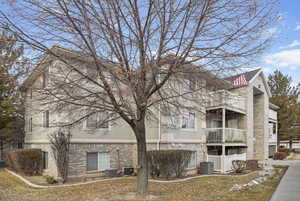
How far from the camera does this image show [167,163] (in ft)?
46.0

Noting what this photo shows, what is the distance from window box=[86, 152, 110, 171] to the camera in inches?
561

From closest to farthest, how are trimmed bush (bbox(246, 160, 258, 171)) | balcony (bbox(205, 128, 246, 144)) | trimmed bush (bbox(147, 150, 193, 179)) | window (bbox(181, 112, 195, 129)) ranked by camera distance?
1. trimmed bush (bbox(147, 150, 193, 179))
2. window (bbox(181, 112, 195, 129))
3. balcony (bbox(205, 128, 246, 144))
4. trimmed bush (bbox(246, 160, 258, 171))

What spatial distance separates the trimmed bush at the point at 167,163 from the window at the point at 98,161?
244 centimetres

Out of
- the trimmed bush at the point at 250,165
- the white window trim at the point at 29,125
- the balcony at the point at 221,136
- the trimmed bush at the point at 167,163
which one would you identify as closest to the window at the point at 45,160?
the white window trim at the point at 29,125

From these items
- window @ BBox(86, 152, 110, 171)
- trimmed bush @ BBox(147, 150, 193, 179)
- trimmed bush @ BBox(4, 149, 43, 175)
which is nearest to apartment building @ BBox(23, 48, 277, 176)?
window @ BBox(86, 152, 110, 171)

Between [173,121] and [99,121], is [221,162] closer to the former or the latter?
[173,121]

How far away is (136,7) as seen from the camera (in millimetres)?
7242

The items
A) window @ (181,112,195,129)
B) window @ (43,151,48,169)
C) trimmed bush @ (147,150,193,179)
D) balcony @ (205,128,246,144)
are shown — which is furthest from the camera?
balcony @ (205,128,246,144)

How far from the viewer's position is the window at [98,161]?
→ 1426 cm

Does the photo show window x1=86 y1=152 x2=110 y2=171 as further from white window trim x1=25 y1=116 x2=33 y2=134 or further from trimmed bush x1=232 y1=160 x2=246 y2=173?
trimmed bush x1=232 y1=160 x2=246 y2=173

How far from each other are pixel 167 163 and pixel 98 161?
372 centimetres

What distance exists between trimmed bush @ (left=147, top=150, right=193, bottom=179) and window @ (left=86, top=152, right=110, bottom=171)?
96.2 inches

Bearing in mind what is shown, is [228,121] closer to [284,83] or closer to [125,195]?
[125,195]

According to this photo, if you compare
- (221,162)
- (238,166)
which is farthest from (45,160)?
(238,166)
